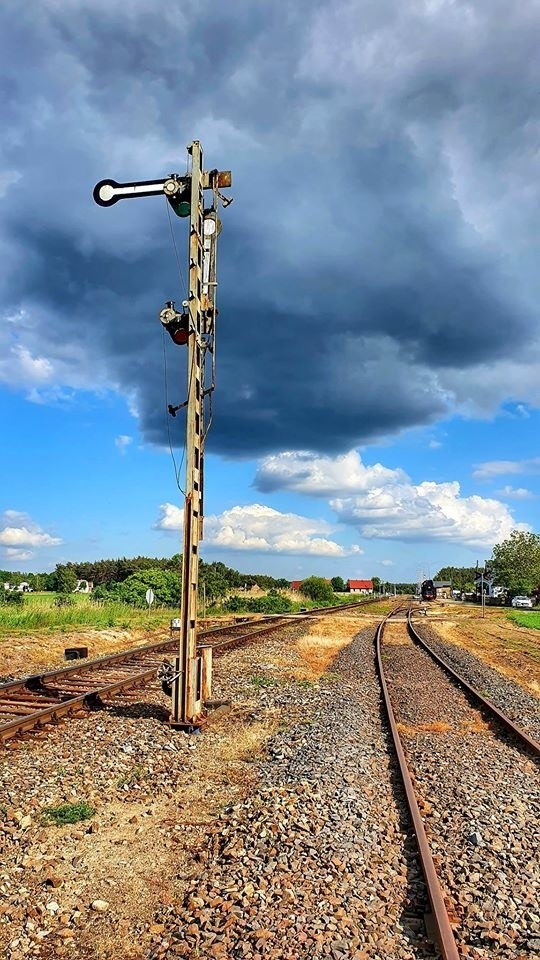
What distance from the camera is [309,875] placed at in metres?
4.63

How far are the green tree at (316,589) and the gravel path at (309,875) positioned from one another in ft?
191

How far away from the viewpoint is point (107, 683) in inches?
466

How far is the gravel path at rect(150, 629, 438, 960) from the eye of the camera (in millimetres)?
3828

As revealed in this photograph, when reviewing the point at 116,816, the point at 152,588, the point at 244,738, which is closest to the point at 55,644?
the point at 244,738

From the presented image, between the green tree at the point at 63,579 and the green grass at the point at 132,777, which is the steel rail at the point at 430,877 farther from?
the green tree at the point at 63,579

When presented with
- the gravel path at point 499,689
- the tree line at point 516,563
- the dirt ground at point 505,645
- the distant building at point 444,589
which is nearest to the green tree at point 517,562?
the tree line at point 516,563

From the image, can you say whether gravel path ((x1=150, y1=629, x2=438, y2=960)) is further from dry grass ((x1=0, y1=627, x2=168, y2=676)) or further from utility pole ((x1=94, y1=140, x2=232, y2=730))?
dry grass ((x1=0, y1=627, x2=168, y2=676))

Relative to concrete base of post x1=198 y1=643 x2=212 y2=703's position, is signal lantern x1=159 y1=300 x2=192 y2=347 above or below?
above

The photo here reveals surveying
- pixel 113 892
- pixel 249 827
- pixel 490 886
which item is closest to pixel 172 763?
pixel 249 827

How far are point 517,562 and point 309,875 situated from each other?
325ft

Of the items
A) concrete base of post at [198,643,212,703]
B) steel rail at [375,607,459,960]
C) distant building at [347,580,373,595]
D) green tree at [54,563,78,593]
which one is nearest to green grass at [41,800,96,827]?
steel rail at [375,607,459,960]

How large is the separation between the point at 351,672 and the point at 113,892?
450 inches

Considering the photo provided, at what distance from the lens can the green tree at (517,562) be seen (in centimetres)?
9231

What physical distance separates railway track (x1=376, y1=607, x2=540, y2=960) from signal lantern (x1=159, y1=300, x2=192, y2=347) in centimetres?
632
